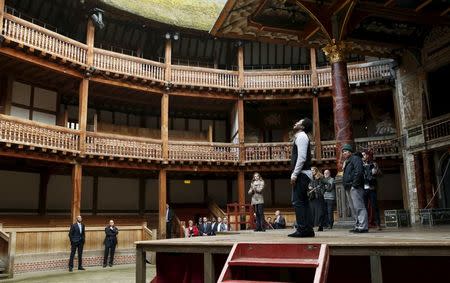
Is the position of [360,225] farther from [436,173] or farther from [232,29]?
[436,173]

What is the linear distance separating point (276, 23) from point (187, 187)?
12852 mm

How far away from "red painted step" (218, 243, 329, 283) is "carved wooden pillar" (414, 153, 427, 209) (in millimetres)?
15375

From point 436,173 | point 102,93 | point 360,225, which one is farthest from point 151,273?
point 436,173

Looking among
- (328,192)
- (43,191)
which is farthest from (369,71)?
(43,191)

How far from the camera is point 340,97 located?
13.3 meters

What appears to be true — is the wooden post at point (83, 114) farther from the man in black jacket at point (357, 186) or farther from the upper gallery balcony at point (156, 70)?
the man in black jacket at point (357, 186)

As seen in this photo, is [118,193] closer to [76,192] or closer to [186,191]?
[186,191]

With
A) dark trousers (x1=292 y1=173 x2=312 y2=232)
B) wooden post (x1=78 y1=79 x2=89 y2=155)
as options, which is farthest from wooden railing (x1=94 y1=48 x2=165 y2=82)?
dark trousers (x1=292 y1=173 x2=312 y2=232)

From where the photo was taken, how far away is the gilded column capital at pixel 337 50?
1341cm

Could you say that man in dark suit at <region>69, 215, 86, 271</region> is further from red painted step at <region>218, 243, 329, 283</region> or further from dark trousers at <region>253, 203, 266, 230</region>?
red painted step at <region>218, 243, 329, 283</region>

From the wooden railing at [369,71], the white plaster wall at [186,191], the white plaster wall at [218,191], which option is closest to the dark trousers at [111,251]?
the white plaster wall at [186,191]

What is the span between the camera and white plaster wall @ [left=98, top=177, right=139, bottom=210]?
73.4ft

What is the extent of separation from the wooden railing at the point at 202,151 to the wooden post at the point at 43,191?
5.84m

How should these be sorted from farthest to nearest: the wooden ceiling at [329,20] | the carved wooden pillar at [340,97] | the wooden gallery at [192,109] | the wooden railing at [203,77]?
the wooden railing at [203,77]
the wooden gallery at [192,109]
the wooden ceiling at [329,20]
the carved wooden pillar at [340,97]
